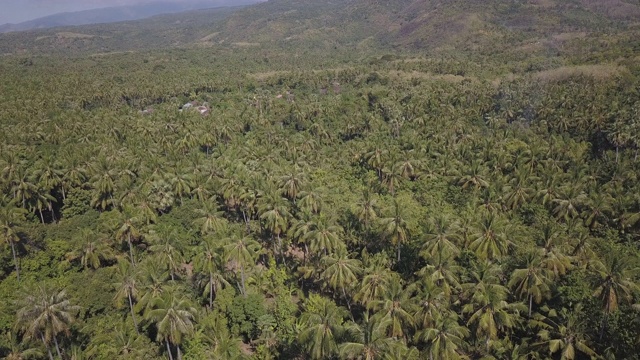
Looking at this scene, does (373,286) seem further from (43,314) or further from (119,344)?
(43,314)

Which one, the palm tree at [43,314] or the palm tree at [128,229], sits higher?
the palm tree at [43,314]

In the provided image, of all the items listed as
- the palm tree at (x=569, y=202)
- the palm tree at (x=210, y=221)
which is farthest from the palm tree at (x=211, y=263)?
the palm tree at (x=569, y=202)

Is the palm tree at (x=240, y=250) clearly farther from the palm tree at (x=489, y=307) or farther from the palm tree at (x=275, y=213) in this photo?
the palm tree at (x=489, y=307)

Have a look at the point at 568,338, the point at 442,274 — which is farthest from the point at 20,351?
the point at 568,338

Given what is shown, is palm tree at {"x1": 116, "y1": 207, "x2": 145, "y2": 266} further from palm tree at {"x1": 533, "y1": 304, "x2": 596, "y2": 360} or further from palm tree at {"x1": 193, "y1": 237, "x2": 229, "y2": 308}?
palm tree at {"x1": 533, "y1": 304, "x2": 596, "y2": 360}

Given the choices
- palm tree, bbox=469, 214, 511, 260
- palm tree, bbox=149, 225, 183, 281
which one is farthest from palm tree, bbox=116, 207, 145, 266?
palm tree, bbox=469, 214, 511, 260
